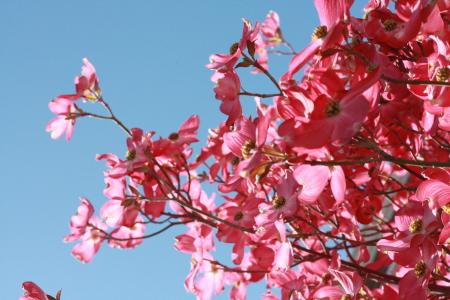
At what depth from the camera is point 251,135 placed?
1071 millimetres

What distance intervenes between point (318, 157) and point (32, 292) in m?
0.81

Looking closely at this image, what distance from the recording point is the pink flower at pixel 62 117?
63.7 inches

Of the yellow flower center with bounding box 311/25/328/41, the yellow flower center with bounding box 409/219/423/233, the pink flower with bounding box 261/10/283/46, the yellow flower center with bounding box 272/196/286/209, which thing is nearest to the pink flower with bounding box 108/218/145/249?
the yellow flower center with bounding box 272/196/286/209

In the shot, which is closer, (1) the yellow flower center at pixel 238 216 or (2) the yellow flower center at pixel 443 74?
(2) the yellow flower center at pixel 443 74

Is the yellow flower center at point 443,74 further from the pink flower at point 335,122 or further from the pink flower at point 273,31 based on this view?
the pink flower at point 273,31

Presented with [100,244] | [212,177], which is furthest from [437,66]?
[100,244]

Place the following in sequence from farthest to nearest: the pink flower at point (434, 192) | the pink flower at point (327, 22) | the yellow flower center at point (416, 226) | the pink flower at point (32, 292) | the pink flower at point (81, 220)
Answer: the pink flower at point (81, 220), the pink flower at point (32, 292), the yellow flower center at point (416, 226), the pink flower at point (434, 192), the pink flower at point (327, 22)

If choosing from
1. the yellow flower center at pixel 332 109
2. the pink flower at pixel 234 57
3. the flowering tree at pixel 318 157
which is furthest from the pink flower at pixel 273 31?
the yellow flower center at pixel 332 109

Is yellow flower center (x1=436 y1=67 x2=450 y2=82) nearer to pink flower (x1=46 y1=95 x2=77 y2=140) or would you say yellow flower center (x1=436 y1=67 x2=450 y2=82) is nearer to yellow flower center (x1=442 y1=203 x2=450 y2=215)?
yellow flower center (x1=442 y1=203 x2=450 y2=215)

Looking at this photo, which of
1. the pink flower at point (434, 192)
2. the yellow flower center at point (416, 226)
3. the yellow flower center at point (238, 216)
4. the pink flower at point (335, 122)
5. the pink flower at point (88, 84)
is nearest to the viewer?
the pink flower at point (335, 122)

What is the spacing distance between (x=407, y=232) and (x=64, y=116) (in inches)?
42.3

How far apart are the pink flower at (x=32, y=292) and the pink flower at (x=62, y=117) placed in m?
0.52

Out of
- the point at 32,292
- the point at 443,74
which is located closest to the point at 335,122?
the point at 443,74

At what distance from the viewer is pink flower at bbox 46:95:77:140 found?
5.31ft
